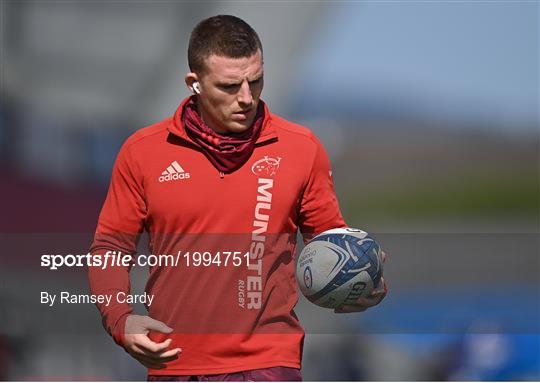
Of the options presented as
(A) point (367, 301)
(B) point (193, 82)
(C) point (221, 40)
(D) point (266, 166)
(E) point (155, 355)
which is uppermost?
(C) point (221, 40)

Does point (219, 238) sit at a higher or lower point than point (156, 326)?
higher

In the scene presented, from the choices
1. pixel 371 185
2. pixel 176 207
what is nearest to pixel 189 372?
pixel 176 207

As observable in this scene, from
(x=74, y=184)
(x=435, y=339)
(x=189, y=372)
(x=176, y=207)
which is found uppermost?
(x=176, y=207)

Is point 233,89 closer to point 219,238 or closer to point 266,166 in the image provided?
point 266,166

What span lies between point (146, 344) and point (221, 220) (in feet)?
1.78

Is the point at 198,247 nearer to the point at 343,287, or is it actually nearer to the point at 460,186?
the point at 343,287

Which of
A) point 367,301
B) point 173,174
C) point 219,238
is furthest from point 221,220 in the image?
point 367,301

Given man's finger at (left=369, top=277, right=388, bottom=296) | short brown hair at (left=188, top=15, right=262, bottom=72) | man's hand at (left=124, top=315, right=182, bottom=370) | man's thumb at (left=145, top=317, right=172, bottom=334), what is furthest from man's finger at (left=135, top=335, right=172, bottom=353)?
short brown hair at (left=188, top=15, right=262, bottom=72)

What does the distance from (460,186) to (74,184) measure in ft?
9.76

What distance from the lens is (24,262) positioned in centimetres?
604

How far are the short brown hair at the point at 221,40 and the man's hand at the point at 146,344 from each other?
98 centimetres

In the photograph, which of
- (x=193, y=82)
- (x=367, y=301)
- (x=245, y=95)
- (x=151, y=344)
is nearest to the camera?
(x=151, y=344)

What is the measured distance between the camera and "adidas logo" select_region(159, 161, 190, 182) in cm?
392

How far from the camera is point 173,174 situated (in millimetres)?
3930
